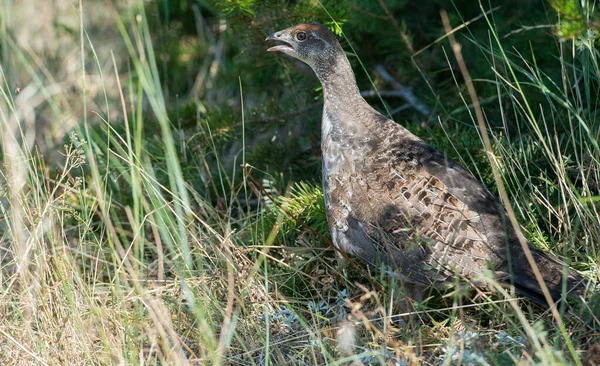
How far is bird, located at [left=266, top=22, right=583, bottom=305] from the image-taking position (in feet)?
10.2

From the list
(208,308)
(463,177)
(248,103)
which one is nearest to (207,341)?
(208,308)

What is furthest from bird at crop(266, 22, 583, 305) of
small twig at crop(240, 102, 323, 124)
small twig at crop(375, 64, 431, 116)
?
small twig at crop(375, 64, 431, 116)

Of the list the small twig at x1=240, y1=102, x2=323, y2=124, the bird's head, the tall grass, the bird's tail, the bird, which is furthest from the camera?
the small twig at x1=240, y1=102, x2=323, y2=124

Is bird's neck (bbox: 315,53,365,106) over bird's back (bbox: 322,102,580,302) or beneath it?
over

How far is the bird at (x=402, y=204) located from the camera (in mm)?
3119

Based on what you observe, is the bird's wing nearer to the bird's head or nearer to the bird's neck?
the bird's neck

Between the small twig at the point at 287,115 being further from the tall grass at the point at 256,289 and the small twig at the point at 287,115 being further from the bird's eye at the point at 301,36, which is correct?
the bird's eye at the point at 301,36

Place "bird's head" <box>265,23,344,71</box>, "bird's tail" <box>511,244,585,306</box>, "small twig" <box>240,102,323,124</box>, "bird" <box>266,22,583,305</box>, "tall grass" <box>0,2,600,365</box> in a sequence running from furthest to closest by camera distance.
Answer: "small twig" <box>240,102,323,124</box> → "bird's head" <box>265,23,344,71</box> → "bird" <box>266,22,583,305</box> → "bird's tail" <box>511,244,585,306</box> → "tall grass" <box>0,2,600,365</box>

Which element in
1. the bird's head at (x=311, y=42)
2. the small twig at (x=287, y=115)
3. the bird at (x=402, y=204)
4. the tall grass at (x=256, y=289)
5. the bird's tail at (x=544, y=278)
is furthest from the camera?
the small twig at (x=287, y=115)

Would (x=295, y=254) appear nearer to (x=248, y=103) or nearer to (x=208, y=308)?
(x=208, y=308)

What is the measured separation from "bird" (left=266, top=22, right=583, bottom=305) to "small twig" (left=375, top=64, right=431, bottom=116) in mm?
816

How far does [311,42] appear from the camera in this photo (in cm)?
383

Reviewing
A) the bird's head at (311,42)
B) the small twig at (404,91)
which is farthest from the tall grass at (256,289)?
the bird's head at (311,42)

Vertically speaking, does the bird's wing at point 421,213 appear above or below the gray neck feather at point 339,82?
below
